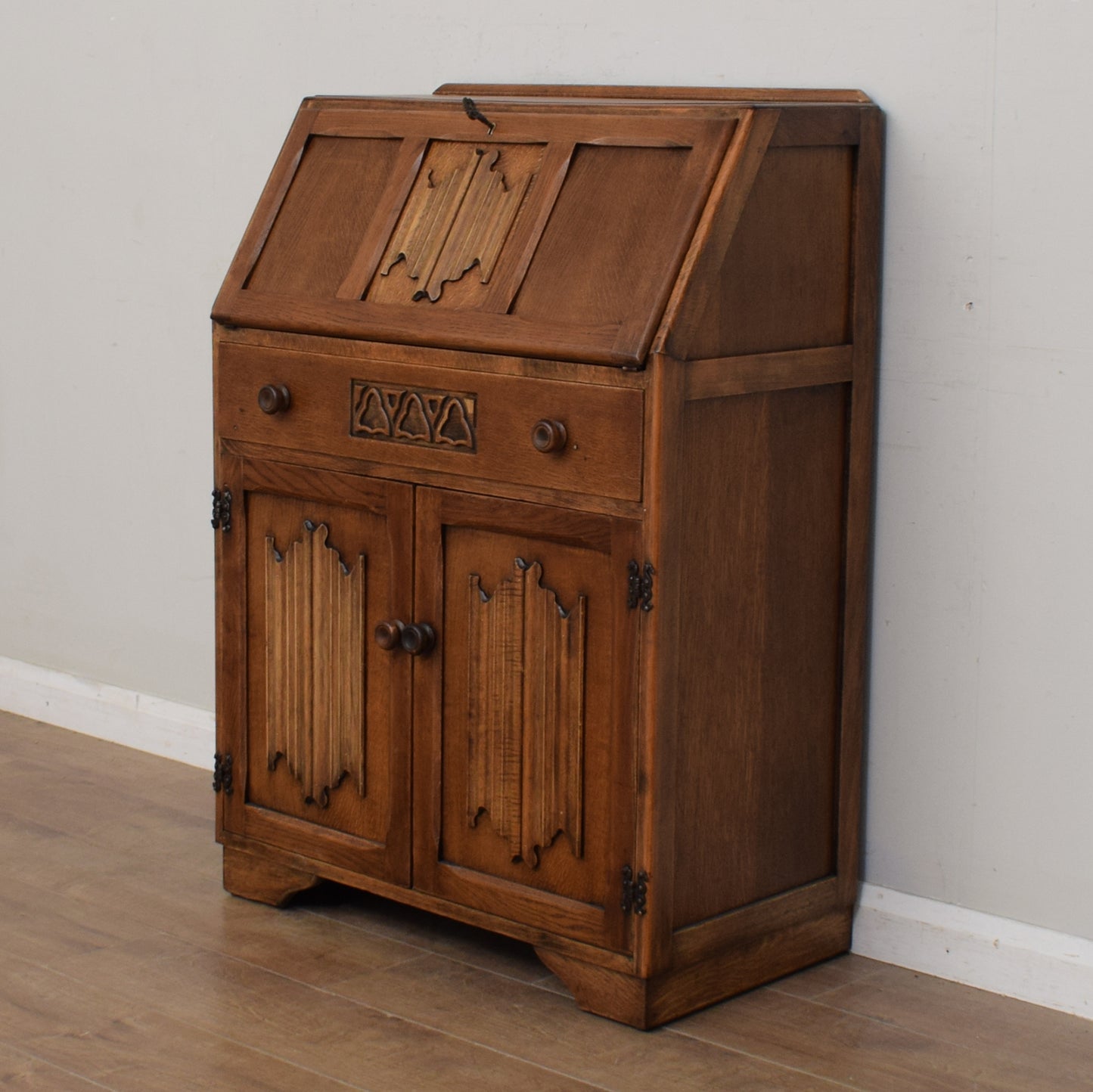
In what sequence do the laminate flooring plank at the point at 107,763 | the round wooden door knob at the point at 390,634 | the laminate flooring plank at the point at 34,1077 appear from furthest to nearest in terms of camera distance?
the laminate flooring plank at the point at 107,763 → the round wooden door knob at the point at 390,634 → the laminate flooring plank at the point at 34,1077

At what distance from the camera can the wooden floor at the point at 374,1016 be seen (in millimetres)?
2545

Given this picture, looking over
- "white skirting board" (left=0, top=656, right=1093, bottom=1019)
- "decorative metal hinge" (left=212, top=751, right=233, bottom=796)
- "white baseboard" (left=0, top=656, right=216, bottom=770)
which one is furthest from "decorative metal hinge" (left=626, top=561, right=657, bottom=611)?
"white baseboard" (left=0, top=656, right=216, bottom=770)

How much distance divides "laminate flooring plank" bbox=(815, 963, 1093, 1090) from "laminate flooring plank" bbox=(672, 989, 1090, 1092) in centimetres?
2

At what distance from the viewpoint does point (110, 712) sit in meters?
4.07

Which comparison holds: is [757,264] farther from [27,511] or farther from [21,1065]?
[27,511]

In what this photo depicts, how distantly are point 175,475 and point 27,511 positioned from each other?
511 millimetres

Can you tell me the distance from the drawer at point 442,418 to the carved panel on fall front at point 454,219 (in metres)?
0.13

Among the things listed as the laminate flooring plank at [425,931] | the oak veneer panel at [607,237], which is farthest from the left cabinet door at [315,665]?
the oak veneer panel at [607,237]

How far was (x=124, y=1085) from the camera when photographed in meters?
2.50

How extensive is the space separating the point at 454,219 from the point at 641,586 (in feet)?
2.09

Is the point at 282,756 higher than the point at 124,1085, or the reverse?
the point at 282,756

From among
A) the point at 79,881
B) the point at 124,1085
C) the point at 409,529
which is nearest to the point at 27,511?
the point at 79,881

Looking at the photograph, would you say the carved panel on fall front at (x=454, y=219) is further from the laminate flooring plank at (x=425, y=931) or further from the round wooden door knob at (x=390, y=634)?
the laminate flooring plank at (x=425, y=931)

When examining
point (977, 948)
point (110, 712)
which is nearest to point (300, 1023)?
point (977, 948)
